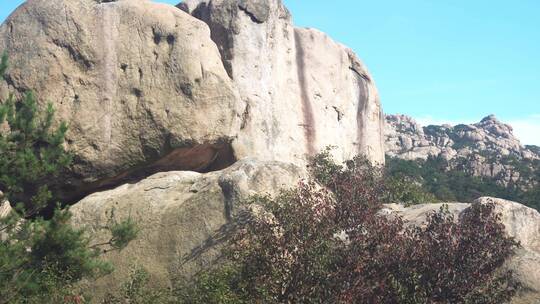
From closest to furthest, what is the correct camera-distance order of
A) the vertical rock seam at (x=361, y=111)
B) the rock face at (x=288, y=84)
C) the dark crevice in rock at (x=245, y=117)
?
the dark crevice in rock at (x=245, y=117) → the rock face at (x=288, y=84) → the vertical rock seam at (x=361, y=111)

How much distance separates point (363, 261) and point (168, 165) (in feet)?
34.1

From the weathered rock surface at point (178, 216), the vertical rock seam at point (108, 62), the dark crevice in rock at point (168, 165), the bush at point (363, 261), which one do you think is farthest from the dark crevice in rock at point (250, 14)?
the bush at point (363, 261)

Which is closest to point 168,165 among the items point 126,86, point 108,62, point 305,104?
point 126,86

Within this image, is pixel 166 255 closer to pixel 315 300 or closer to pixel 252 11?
pixel 315 300

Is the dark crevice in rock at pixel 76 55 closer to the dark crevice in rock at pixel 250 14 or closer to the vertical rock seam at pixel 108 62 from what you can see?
the vertical rock seam at pixel 108 62

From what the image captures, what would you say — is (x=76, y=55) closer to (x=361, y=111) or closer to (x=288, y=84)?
(x=288, y=84)

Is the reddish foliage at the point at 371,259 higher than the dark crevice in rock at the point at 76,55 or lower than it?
lower

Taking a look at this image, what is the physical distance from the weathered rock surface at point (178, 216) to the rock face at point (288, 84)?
6.32 m

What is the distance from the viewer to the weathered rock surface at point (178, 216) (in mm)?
13516

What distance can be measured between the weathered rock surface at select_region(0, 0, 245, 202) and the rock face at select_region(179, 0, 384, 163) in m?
2.59

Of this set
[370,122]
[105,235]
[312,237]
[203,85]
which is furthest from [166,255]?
[370,122]

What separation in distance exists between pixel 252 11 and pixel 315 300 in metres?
15.7

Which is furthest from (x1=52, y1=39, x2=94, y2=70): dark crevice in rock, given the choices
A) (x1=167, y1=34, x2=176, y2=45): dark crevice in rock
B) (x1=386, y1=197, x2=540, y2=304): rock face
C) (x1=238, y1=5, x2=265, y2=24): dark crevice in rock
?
(x1=386, y1=197, x2=540, y2=304): rock face

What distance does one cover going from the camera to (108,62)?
18.9 metres
